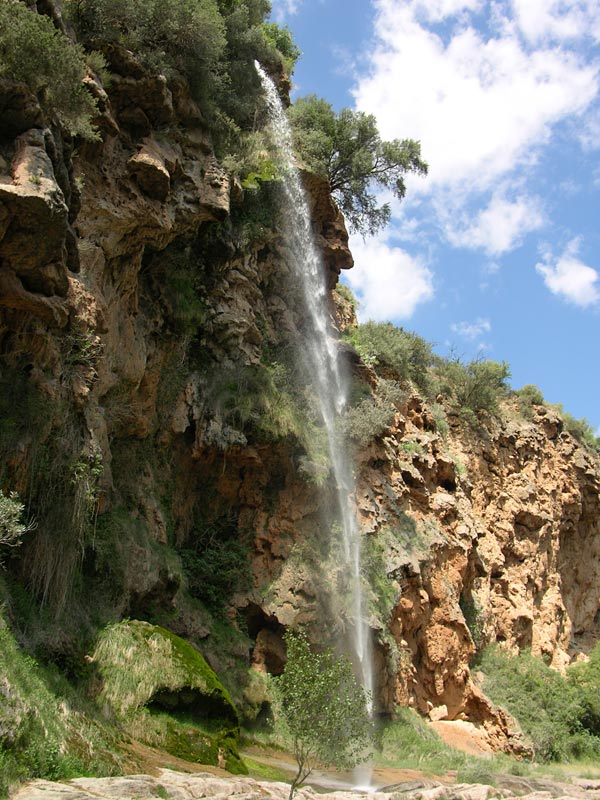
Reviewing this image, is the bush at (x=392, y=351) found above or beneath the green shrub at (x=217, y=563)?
above

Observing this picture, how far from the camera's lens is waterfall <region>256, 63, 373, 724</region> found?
1942 centimetres

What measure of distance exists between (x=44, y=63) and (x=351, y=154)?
16968 mm

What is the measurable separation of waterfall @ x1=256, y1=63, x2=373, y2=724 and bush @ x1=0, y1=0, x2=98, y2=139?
36.3 ft

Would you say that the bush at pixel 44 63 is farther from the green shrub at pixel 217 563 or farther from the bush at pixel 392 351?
the bush at pixel 392 351

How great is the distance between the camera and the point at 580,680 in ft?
90.0

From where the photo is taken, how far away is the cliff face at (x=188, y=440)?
10.7 metres

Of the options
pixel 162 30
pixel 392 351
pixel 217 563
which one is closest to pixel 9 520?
pixel 217 563

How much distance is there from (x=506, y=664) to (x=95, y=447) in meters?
18.9

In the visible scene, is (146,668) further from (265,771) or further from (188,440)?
(188,440)

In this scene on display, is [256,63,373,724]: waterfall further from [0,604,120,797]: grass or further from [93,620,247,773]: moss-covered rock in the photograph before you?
[0,604,120,797]: grass

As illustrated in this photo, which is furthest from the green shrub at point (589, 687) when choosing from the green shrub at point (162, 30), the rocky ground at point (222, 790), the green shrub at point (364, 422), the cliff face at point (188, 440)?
the green shrub at point (162, 30)

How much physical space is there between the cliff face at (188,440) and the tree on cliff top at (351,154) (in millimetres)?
1566

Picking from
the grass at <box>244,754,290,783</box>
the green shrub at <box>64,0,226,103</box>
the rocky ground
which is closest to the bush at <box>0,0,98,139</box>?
the green shrub at <box>64,0,226,103</box>

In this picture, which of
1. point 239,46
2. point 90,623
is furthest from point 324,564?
point 239,46
